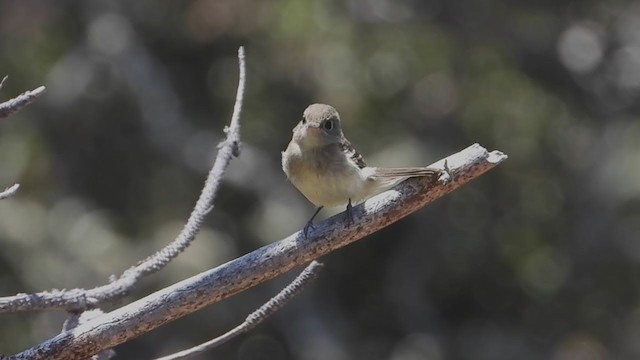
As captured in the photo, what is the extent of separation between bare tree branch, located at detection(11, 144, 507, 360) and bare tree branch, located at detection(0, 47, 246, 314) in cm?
12

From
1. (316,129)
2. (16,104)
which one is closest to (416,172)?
(316,129)

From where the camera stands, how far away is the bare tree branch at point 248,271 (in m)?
2.62

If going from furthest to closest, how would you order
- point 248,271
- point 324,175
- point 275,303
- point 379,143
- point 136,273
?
point 379,143 → point 324,175 → point 136,273 → point 275,303 → point 248,271

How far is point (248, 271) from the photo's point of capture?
2.70 m

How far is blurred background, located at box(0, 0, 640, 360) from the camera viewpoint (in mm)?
8180

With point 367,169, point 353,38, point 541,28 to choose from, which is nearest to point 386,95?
point 353,38

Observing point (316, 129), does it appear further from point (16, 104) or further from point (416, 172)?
point (16, 104)

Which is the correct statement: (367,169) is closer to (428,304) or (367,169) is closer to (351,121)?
(351,121)

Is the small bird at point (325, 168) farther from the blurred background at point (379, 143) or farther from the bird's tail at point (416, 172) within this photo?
the blurred background at point (379, 143)

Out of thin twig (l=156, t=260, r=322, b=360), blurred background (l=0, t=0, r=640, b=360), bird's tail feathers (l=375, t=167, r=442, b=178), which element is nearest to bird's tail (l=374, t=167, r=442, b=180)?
bird's tail feathers (l=375, t=167, r=442, b=178)

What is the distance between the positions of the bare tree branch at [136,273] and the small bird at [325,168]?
50cm

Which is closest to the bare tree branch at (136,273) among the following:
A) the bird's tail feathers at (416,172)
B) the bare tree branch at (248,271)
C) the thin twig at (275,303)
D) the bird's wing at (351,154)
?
the bare tree branch at (248,271)

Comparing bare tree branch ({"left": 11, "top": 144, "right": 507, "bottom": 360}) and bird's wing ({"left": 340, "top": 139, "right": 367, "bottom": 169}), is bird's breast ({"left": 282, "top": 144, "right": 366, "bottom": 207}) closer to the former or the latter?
bird's wing ({"left": 340, "top": 139, "right": 367, "bottom": 169})

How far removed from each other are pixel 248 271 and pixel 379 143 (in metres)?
5.43
